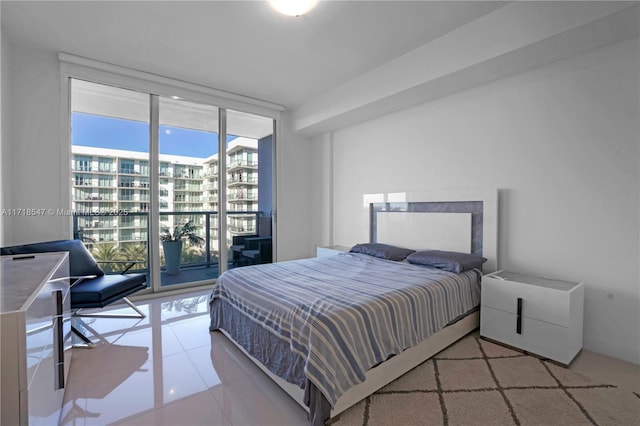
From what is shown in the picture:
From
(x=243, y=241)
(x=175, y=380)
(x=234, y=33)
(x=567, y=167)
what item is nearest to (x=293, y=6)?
(x=234, y=33)

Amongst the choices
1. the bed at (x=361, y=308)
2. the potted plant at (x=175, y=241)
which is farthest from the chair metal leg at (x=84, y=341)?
the potted plant at (x=175, y=241)

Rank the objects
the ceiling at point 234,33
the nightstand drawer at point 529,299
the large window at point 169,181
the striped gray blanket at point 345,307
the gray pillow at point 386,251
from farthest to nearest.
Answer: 1. the large window at point 169,181
2. the gray pillow at point 386,251
3. the ceiling at point 234,33
4. the nightstand drawer at point 529,299
5. the striped gray blanket at point 345,307

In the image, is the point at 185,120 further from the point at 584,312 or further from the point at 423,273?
the point at 584,312

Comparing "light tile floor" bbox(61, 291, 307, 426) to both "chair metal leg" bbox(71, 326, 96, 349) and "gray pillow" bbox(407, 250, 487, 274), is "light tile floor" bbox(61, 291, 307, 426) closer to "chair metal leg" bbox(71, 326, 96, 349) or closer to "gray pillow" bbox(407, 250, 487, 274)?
"chair metal leg" bbox(71, 326, 96, 349)

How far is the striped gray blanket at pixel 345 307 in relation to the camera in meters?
1.69

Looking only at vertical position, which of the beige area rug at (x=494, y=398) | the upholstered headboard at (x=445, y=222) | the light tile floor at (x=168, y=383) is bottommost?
the light tile floor at (x=168, y=383)

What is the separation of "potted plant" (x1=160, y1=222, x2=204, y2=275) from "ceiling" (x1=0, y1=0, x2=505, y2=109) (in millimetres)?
2084

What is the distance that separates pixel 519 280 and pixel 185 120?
4578 millimetres

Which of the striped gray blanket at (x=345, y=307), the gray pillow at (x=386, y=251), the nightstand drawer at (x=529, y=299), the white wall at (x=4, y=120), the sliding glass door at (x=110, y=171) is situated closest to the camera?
the striped gray blanket at (x=345, y=307)

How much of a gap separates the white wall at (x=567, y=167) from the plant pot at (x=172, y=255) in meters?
3.67

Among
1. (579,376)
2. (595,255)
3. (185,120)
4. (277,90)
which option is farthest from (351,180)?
(579,376)

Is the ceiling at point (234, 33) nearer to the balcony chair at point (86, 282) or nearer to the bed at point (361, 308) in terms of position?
the bed at point (361, 308)

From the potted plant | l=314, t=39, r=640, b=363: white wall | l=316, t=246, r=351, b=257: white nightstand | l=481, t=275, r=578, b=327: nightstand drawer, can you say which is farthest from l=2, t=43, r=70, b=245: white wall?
l=481, t=275, r=578, b=327: nightstand drawer

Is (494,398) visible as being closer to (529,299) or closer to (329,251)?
(529,299)
